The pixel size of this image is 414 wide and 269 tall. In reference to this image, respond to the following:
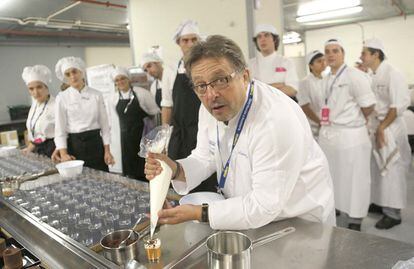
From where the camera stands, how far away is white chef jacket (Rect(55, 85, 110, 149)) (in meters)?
2.60

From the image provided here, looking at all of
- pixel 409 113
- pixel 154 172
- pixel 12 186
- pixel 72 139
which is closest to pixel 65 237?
pixel 154 172

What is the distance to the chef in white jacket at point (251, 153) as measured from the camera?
0.96m

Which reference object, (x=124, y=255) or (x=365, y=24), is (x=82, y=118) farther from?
(x=365, y=24)

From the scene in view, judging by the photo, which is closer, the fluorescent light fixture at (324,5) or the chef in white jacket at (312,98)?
A: the chef in white jacket at (312,98)

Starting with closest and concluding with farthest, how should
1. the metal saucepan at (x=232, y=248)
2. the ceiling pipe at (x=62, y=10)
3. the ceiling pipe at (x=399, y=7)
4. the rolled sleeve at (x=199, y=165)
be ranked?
the metal saucepan at (x=232, y=248) < the rolled sleeve at (x=199, y=165) < the ceiling pipe at (x=62, y=10) < the ceiling pipe at (x=399, y=7)

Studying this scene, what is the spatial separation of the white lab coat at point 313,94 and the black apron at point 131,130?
1832 mm

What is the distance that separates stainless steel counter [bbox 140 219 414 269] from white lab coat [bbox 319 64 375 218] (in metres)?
1.75

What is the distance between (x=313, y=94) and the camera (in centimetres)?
293

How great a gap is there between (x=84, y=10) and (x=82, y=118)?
3.51 metres

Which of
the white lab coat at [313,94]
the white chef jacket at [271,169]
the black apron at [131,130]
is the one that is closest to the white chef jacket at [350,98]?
the white lab coat at [313,94]

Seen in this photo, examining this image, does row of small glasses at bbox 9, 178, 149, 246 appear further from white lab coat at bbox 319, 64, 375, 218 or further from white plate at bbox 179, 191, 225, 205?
white lab coat at bbox 319, 64, 375, 218

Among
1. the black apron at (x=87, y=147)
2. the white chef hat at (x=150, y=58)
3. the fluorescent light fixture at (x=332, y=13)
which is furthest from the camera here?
the fluorescent light fixture at (x=332, y=13)

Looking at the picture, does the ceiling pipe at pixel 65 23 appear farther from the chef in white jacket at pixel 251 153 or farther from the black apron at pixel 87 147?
the chef in white jacket at pixel 251 153

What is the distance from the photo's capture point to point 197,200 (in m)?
1.16
